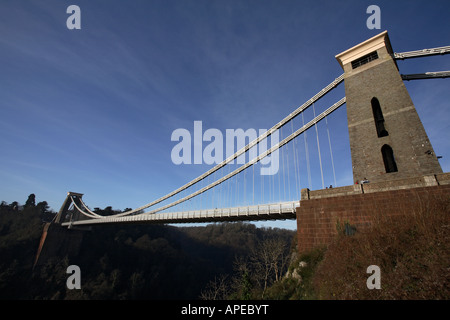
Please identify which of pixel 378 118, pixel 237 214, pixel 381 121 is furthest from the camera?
pixel 237 214

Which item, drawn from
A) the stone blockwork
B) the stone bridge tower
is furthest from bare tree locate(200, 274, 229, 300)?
the stone bridge tower

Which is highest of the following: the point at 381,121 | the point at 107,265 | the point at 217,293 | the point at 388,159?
the point at 381,121

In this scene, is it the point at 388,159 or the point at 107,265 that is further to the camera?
the point at 107,265

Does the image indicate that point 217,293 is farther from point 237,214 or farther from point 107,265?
point 237,214

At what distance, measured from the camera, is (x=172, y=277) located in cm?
5800

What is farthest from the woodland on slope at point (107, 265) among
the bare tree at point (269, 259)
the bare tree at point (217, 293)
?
the bare tree at point (217, 293)

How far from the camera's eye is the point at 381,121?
15031 millimetres

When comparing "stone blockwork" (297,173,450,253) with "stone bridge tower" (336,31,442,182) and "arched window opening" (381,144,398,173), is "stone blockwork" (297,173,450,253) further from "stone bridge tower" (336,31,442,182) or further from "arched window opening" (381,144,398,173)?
"arched window opening" (381,144,398,173)

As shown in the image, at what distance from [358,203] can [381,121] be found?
25.9ft

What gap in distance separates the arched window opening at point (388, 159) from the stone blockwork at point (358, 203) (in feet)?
13.3

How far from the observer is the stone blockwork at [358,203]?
959 centimetres

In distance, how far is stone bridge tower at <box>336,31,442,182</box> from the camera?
12.6m

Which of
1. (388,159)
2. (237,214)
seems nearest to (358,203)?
(388,159)
